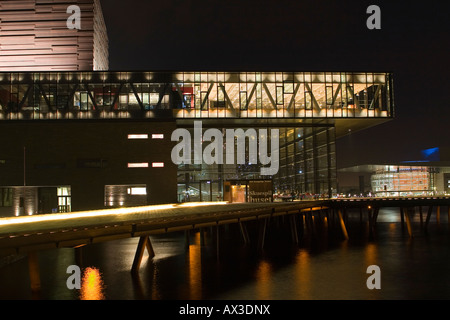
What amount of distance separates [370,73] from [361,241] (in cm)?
1754

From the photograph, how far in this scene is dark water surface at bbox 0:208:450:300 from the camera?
17.1 meters

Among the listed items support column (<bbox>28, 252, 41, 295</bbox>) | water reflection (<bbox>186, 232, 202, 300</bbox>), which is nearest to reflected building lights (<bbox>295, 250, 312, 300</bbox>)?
water reflection (<bbox>186, 232, 202, 300</bbox>)

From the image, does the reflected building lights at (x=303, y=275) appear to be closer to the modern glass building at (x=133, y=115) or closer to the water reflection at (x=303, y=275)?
the water reflection at (x=303, y=275)

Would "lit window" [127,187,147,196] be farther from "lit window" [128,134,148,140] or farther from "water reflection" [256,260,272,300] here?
"water reflection" [256,260,272,300]

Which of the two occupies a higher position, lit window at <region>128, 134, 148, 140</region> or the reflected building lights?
lit window at <region>128, 134, 148, 140</region>

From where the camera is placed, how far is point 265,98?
137 feet

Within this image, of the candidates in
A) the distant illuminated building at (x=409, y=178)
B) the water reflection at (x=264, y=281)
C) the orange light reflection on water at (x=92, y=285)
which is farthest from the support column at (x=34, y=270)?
the distant illuminated building at (x=409, y=178)

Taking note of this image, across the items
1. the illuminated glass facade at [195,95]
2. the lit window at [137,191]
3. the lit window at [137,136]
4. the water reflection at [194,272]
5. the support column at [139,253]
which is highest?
the illuminated glass facade at [195,95]

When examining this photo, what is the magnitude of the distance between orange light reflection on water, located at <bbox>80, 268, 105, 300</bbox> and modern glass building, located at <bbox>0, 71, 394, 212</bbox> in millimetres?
19796

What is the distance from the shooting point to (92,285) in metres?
18.4

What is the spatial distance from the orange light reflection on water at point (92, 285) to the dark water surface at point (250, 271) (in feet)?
0.12

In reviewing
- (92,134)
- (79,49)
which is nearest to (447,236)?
(92,134)

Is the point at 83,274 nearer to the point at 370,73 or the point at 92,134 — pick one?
the point at 92,134

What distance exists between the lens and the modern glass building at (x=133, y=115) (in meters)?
40.6
